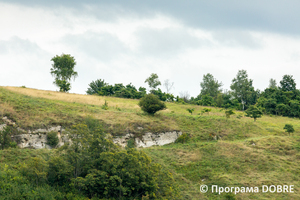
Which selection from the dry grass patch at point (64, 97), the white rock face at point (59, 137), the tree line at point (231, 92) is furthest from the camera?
the tree line at point (231, 92)

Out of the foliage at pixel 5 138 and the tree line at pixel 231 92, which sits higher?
the tree line at pixel 231 92

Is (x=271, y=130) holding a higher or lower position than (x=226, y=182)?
higher

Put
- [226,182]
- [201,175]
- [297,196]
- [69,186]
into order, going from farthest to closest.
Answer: [201,175] → [226,182] → [297,196] → [69,186]

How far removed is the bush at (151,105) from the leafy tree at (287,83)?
49363 millimetres

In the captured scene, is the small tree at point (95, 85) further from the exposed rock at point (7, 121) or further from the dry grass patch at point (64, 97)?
the exposed rock at point (7, 121)

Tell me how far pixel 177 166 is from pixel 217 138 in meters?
9.68

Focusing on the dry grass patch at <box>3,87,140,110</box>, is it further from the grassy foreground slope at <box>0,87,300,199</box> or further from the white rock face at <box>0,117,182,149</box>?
the white rock face at <box>0,117,182,149</box>

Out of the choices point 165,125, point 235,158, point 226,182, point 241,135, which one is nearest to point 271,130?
point 241,135

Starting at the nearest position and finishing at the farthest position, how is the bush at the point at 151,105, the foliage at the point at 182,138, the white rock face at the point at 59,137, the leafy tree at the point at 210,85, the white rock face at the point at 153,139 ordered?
the white rock face at the point at 59,137 → the white rock face at the point at 153,139 → the foliage at the point at 182,138 → the bush at the point at 151,105 → the leafy tree at the point at 210,85

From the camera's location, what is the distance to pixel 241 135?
36.2 meters

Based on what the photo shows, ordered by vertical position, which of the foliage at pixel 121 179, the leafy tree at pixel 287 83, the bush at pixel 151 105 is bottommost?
the foliage at pixel 121 179

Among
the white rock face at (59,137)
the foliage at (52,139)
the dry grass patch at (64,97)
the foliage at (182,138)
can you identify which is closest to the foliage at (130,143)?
the white rock face at (59,137)

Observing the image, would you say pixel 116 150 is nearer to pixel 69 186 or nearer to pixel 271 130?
pixel 69 186

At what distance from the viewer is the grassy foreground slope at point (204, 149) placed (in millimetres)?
23953
